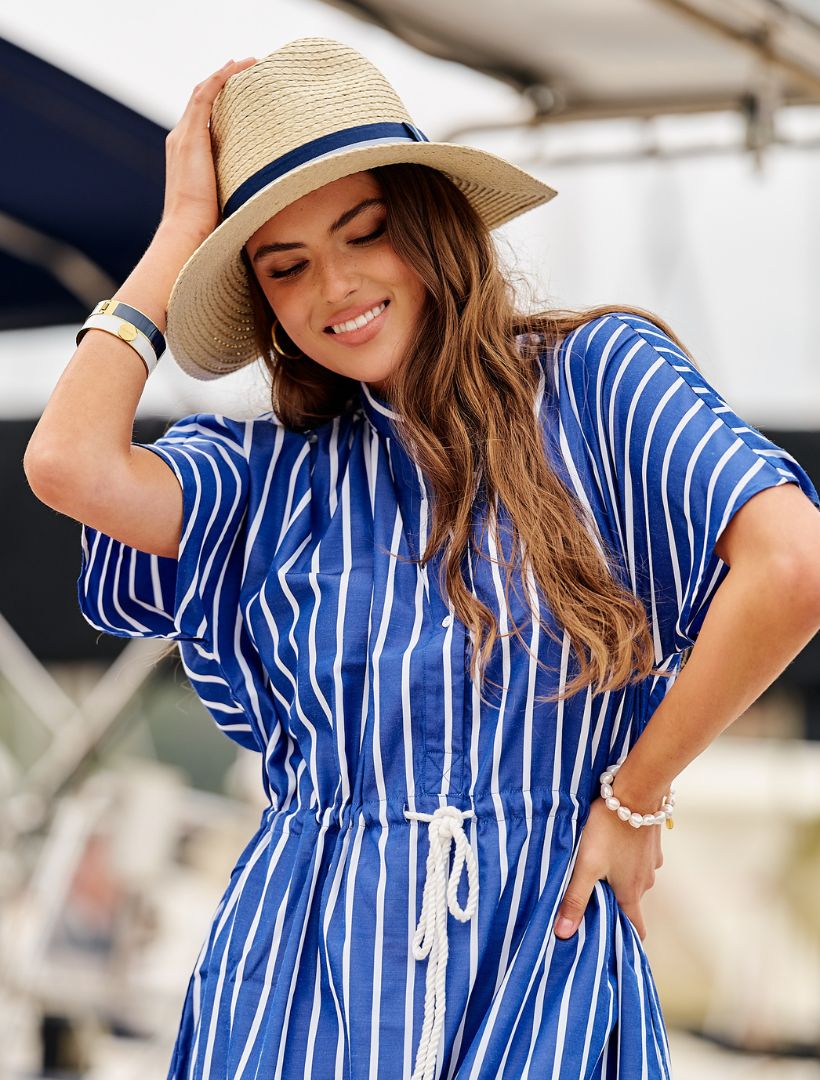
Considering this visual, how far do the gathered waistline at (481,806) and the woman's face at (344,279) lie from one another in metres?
0.43

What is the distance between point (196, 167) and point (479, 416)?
40cm

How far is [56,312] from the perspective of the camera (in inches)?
115

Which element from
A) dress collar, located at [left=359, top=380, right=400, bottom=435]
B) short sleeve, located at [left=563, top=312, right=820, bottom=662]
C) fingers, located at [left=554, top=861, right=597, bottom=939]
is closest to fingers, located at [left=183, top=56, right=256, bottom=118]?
dress collar, located at [left=359, top=380, right=400, bottom=435]

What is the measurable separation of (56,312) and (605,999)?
199 cm

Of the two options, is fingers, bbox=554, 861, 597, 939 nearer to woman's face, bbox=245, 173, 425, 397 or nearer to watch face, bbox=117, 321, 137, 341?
woman's face, bbox=245, 173, 425, 397

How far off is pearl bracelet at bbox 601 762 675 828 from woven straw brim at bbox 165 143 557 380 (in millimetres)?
619

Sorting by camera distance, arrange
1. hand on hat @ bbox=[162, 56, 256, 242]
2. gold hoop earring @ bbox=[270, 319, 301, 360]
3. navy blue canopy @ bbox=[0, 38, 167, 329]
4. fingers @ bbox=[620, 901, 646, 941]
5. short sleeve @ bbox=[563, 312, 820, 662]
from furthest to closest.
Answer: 1. navy blue canopy @ bbox=[0, 38, 167, 329]
2. gold hoop earring @ bbox=[270, 319, 301, 360]
3. hand on hat @ bbox=[162, 56, 256, 242]
4. fingers @ bbox=[620, 901, 646, 941]
5. short sleeve @ bbox=[563, 312, 820, 662]

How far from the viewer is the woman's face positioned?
147 cm

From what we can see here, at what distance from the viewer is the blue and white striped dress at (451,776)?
1.31 m

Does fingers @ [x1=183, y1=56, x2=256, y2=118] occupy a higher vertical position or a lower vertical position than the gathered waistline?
higher

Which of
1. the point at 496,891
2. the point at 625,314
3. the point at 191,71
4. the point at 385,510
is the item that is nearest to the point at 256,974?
the point at 496,891

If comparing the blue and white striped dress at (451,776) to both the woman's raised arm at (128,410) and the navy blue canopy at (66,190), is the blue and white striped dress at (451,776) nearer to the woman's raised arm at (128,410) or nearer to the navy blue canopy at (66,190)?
the woman's raised arm at (128,410)

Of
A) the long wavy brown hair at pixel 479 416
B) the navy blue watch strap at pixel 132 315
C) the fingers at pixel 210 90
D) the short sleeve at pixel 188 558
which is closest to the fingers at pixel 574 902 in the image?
the long wavy brown hair at pixel 479 416

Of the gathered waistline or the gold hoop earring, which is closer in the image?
the gathered waistline
